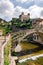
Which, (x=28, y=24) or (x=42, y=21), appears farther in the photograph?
(x=42, y=21)

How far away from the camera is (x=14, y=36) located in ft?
146

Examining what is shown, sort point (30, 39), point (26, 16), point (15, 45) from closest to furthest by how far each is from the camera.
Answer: point (15, 45)
point (30, 39)
point (26, 16)

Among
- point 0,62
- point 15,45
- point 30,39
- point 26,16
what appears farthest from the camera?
point 26,16

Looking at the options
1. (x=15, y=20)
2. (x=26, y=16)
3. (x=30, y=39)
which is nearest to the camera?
(x=30, y=39)

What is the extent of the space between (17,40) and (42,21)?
145 ft

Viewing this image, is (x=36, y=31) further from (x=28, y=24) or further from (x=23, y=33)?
(x=28, y=24)

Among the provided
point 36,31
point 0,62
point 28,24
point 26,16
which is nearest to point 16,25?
point 28,24

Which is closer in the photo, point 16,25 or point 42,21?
Result: point 16,25

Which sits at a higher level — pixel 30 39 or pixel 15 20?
pixel 15 20

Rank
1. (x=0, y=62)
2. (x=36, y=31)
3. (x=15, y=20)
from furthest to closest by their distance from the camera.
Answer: (x=15, y=20)
(x=36, y=31)
(x=0, y=62)

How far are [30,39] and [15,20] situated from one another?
35.7ft

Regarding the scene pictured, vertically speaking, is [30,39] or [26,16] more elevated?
[26,16]

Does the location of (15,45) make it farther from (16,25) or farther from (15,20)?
(15,20)

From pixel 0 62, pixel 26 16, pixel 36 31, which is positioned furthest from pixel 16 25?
pixel 0 62
